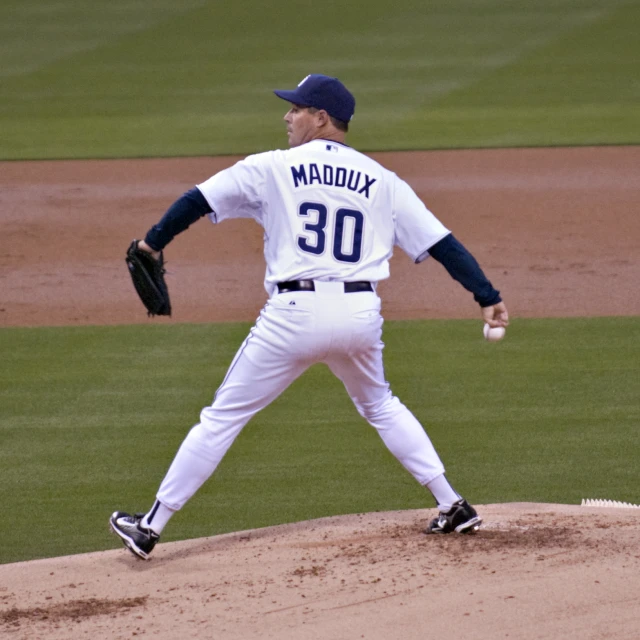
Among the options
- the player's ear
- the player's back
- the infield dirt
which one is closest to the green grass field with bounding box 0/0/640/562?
the infield dirt

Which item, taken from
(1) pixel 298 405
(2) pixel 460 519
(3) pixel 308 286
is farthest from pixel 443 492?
(1) pixel 298 405

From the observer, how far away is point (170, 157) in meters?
14.2

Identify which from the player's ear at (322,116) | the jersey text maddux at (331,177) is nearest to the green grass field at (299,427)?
the jersey text maddux at (331,177)

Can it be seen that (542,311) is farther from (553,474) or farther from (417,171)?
(417,171)

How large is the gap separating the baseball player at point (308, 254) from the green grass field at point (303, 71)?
9.99m

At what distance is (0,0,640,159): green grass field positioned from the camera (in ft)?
50.5

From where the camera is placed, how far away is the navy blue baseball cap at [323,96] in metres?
4.38

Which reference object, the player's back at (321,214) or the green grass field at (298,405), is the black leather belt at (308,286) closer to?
the player's back at (321,214)

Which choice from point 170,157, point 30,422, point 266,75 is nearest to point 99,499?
point 30,422

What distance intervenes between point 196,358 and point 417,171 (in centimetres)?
590

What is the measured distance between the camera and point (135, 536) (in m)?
4.43

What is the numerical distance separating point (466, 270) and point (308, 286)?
58cm

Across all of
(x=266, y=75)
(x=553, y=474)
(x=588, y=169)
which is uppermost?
(x=266, y=75)

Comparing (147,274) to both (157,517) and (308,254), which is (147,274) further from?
(157,517)
